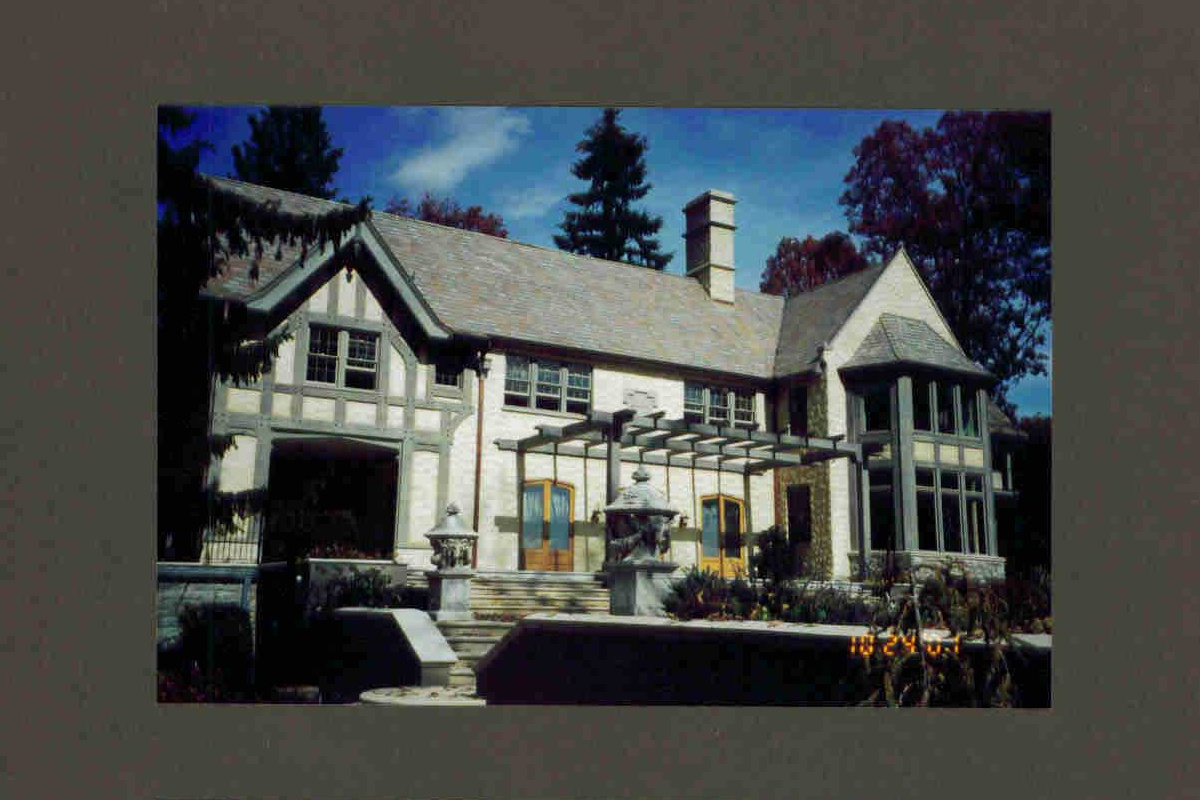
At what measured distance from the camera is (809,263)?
998cm

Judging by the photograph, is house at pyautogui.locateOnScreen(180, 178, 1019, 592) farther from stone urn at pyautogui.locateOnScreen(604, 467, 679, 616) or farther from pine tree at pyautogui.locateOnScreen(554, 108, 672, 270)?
stone urn at pyautogui.locateOnScreen(604, 467, 679, 616)

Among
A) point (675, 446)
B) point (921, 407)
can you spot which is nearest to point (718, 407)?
point (675, 446)

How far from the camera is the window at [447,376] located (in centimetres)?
968

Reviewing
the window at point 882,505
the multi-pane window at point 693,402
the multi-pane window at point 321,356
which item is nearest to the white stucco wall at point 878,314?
the window at point 882,505

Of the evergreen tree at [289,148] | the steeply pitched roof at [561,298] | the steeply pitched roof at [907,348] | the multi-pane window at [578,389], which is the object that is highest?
the evergreen tree at [289,148]

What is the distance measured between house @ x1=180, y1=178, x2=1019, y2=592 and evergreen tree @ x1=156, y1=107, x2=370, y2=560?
135 millimetres

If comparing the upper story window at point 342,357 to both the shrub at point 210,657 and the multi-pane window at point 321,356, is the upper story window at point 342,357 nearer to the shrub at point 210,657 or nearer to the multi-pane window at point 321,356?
the multi-pane window at point 321,356

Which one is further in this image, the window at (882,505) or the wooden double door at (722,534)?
the window at (882,505)

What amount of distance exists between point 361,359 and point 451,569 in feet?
7.03

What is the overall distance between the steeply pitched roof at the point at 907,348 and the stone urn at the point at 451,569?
497 cm

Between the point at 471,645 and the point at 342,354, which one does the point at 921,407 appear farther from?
the point at 342,354

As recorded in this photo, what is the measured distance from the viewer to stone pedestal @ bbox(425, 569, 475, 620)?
29.2 feet

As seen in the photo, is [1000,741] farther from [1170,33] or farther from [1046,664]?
[1170,33]

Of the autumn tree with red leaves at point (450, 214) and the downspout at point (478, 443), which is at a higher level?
the autumn tree with red leaves at point (450, 214)
